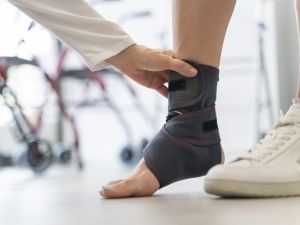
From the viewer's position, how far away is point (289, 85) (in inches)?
136

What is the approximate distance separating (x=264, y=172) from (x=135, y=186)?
250 millimetres

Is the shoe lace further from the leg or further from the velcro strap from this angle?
the velcro strap

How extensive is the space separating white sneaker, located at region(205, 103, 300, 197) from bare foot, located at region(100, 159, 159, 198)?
0.42ft

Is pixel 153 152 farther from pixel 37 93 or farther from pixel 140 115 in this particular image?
pixel 140 115

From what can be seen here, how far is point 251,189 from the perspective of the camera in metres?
0.81

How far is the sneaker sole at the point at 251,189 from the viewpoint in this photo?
81 cm

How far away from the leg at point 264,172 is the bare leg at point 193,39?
5.9 inches

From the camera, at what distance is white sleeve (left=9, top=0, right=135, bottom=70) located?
916 mm

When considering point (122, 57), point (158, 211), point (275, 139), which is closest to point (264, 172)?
point (275, 139)

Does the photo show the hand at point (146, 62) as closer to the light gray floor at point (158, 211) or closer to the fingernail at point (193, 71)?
the fingernail at point (193, 71)

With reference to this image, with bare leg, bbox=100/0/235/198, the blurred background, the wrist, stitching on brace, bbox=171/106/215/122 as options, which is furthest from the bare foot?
the blurred background

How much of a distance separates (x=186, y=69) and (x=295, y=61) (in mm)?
2691

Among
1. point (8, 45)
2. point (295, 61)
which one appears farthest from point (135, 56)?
point (295, 61)

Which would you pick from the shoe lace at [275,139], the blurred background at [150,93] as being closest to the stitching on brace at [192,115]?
the shoe lace at [275,139]
